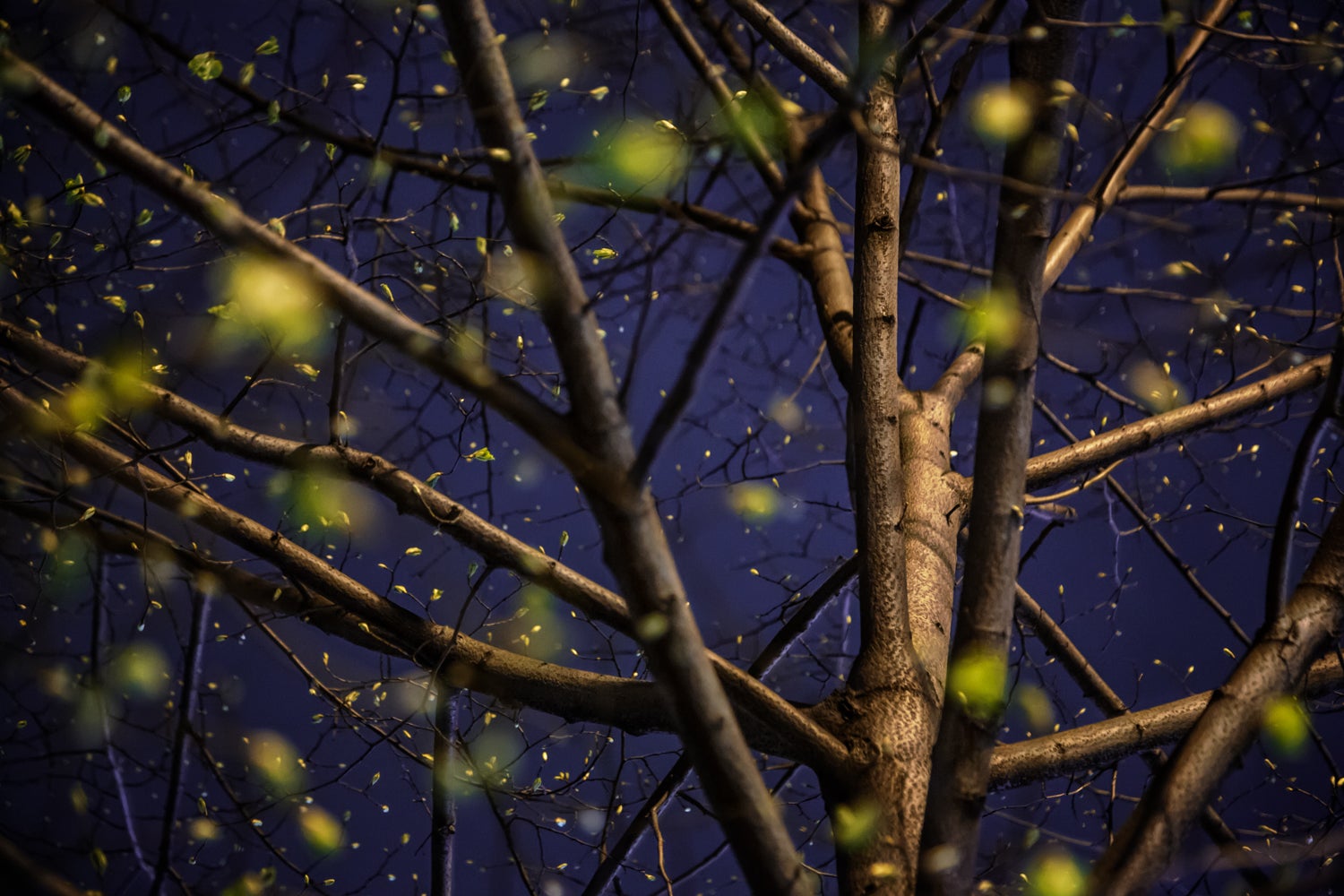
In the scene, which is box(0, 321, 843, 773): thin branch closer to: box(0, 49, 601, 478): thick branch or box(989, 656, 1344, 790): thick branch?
box(0, 49, 601, 478): thick branch

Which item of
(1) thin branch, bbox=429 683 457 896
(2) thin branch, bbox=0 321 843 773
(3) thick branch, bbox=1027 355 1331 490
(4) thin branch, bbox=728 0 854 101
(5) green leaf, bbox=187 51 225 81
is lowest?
(1) thin branch, bbox=429 683 457 896

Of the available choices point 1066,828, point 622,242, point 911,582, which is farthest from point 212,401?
point 1066,828

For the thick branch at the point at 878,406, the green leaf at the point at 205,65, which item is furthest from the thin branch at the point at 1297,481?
the green leaf at the point at 205,65

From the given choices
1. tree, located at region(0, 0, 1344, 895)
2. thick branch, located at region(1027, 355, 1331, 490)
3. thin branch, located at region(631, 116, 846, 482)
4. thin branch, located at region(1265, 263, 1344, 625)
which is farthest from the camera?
thick branch, located at region(1027, 355, 1331, 490)

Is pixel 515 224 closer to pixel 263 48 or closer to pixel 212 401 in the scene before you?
pixel 263 48

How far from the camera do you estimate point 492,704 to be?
142 cm

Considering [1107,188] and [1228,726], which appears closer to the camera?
[1228,726]

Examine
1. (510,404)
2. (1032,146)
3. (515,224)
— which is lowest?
(510,404)

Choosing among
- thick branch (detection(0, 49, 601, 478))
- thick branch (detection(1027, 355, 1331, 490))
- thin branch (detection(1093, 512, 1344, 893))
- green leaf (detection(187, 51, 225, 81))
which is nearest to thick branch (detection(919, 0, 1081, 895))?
thin branch (detection(1093, 512, 1344, 893))

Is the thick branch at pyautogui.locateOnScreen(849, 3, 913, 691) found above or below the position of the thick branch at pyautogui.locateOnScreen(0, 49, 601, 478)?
above

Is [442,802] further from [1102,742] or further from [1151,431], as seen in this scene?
[1151,431]

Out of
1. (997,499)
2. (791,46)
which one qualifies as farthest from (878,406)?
(791,46)

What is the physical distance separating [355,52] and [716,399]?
1.80m

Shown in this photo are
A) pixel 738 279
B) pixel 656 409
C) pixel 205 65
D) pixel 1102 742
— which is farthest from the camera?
pixel 656 409
